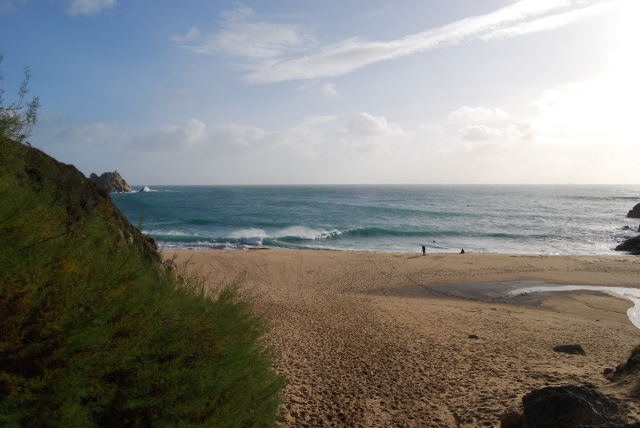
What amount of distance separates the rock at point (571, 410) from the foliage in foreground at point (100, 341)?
307 centimetres

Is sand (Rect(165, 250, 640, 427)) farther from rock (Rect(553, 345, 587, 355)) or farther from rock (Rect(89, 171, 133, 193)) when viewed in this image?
rock (Rect(89, 171, 133, 193))

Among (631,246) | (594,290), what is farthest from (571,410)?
(631,246)

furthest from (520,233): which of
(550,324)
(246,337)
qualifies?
(246,337)

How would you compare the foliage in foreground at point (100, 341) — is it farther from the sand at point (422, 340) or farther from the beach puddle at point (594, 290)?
the beach puddle at point (594, 290)

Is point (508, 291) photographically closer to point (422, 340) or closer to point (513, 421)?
point (422, 340)

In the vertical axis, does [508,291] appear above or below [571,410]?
below

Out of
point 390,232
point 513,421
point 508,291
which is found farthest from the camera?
point 390,232

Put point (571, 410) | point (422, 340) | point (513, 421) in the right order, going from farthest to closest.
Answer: point (422, 340) → point (513, 421) → point (571, 410)

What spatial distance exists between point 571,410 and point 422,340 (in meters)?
5.34

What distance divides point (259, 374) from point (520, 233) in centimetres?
4302

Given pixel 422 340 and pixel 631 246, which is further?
pixel 631 246

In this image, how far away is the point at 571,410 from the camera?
418 centimetres

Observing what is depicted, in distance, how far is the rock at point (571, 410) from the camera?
13.5 feet

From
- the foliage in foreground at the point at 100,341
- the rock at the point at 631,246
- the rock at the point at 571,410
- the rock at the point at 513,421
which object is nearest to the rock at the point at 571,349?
the rock at the point at 513,421
